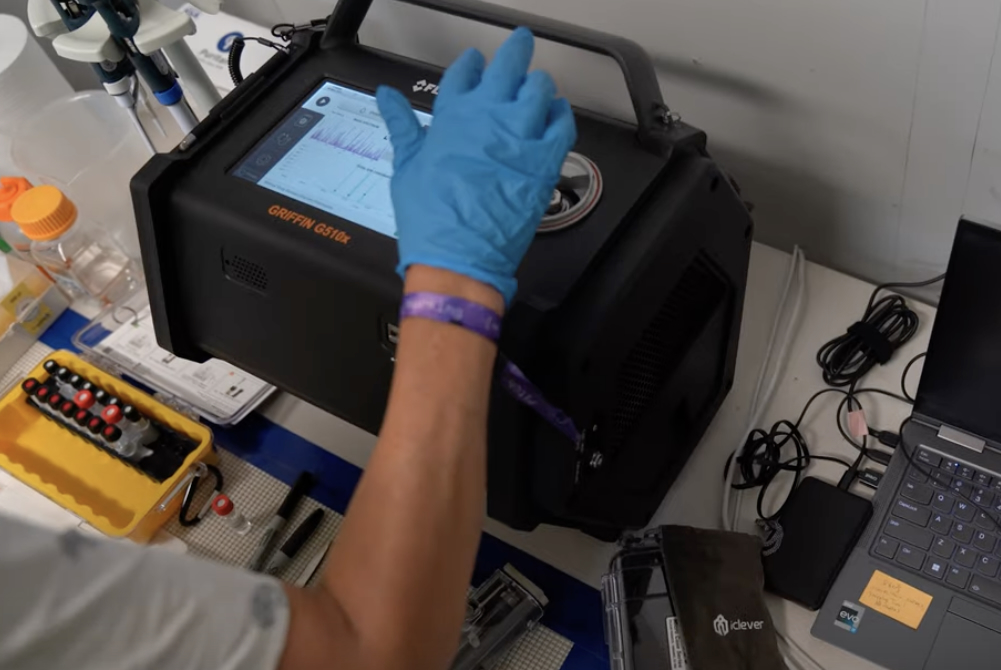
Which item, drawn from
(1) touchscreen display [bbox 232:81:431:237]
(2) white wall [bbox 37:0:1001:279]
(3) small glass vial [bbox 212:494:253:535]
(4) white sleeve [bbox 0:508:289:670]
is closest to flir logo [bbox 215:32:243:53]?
(2) white wall [bbox 37:0:1001:279]

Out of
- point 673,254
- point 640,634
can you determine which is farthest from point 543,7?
point 640,634

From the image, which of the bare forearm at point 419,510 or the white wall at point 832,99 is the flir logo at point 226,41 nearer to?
the white wall at point 832,99

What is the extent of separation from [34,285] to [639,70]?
781 millimetres

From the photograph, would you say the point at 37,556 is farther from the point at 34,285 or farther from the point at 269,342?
the point at 34,285

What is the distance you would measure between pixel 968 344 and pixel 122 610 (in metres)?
0.61

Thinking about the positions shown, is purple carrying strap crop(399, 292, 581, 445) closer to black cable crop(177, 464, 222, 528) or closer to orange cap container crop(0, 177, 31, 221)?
black cable crop(177, 464, 222, 528)

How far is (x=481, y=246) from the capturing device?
51cm

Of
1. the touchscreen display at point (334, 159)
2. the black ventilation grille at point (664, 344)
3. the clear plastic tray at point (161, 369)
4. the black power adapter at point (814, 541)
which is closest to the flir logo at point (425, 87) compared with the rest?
the touchscreen display at point (334, 159)

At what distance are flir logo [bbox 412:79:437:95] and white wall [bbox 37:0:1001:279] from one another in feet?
0.64

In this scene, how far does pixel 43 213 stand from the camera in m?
0.94

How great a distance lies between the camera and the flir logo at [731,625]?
0.69m

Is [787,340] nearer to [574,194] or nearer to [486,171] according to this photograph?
[574,194]

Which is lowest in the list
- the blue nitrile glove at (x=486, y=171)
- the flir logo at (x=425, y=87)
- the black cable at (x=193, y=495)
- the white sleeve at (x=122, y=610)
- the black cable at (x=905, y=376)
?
the black cable at (x=193, y=495)

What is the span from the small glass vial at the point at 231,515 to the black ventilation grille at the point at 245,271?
260mm
